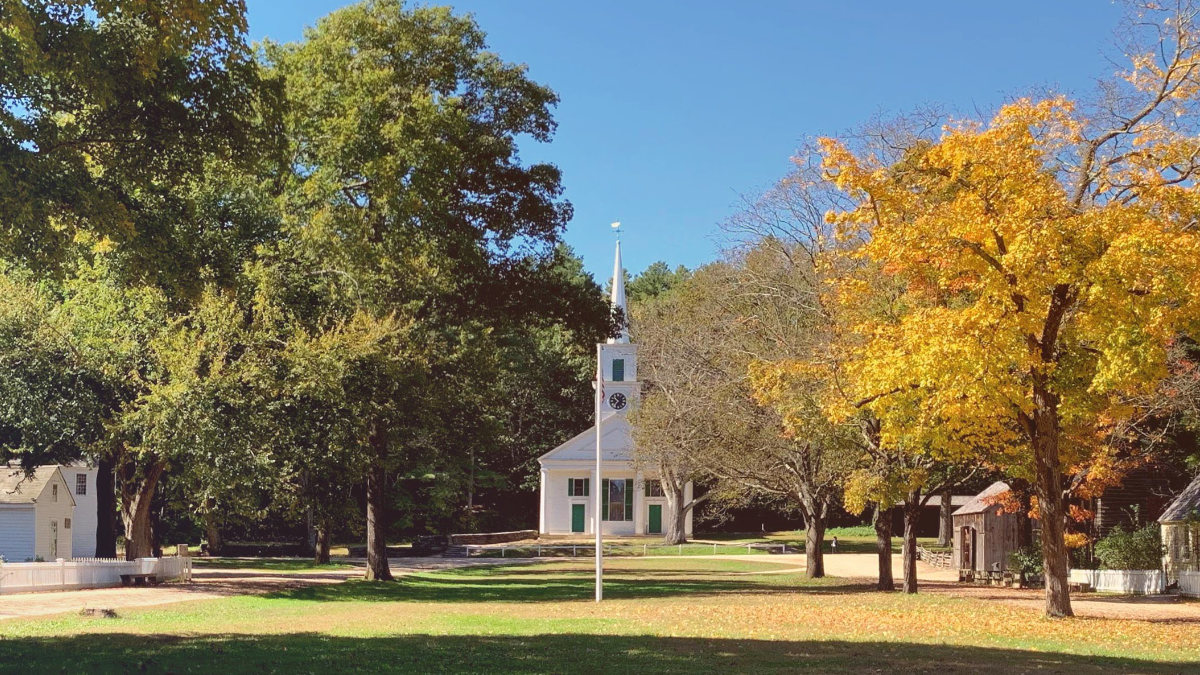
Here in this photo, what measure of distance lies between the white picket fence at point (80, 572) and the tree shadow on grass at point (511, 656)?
487 inches

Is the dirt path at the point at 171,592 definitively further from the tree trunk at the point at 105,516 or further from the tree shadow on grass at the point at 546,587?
the tree trunk at the point at 105,516

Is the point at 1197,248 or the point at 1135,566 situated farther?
the point at 1135,566

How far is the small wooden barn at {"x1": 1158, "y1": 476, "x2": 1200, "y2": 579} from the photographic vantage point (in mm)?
30781

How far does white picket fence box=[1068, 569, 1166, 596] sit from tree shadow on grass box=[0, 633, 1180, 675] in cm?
1753

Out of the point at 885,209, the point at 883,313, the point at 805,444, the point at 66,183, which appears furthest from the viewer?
the point at 805,444

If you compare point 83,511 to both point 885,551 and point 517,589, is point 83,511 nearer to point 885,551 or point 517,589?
point 517,589

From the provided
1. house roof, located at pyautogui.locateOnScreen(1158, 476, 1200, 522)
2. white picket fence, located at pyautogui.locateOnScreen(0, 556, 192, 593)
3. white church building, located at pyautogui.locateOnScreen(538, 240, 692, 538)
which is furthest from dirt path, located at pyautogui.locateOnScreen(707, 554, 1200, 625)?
white church building, located at pyautogui.locateOnScreen(538, 240, 692, 538)

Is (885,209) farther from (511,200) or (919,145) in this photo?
(511,200)

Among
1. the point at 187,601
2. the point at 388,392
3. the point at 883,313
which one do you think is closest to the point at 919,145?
the point at 883,313

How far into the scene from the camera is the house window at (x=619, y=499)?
69.7m

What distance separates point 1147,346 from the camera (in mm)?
19781

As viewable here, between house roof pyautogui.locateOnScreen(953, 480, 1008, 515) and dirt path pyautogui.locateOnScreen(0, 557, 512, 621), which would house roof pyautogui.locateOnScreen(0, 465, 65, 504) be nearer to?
dirt path pyautogui.locateOnScreen(0, 557, 512, 621)

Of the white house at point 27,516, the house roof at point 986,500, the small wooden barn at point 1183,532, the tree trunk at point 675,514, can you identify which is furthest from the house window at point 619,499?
the small wooden barn at point 1183,532

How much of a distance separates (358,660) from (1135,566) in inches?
1023
